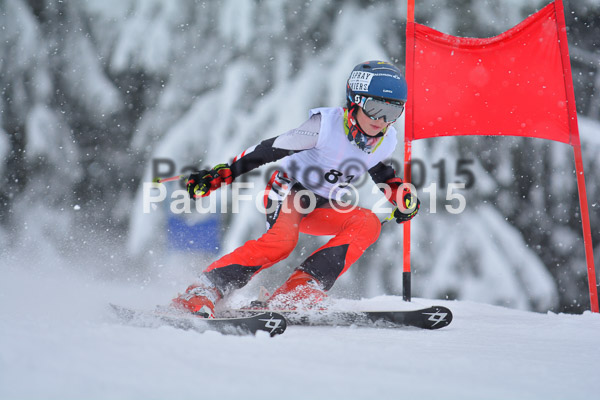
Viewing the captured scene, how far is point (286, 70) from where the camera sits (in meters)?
4.39

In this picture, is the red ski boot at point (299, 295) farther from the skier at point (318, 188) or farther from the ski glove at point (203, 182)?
the ski glove at point (203, 182)

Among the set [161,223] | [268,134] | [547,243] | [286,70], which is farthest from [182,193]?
[547,243]

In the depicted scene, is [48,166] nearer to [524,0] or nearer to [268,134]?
[268,134]

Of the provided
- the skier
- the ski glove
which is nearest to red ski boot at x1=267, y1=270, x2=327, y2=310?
the skier

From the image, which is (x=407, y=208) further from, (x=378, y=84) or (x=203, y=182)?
(x=203, y=182)

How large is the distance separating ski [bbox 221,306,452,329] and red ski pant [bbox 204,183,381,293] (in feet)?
0.75

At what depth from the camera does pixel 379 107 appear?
2.15 m

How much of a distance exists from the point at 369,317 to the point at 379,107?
0.93 meters

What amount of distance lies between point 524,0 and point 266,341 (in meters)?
4.14

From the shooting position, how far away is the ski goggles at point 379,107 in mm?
2146

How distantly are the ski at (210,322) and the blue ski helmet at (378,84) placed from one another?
3.65 ft

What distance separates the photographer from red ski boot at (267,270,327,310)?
202cm

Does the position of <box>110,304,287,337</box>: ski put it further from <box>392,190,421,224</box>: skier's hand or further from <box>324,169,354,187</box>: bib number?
<box>392,190,421,224</box>: skier's hand

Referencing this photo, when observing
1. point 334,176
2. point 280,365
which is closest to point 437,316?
point 334,176
